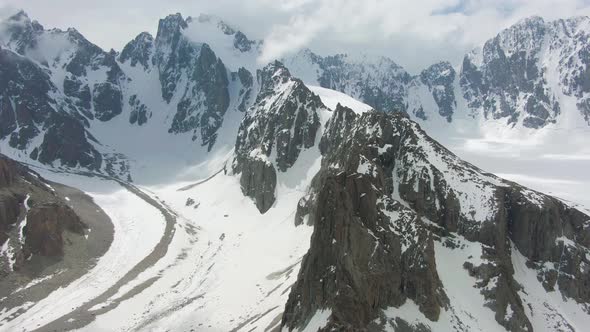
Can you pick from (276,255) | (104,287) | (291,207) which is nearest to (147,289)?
(104,287)

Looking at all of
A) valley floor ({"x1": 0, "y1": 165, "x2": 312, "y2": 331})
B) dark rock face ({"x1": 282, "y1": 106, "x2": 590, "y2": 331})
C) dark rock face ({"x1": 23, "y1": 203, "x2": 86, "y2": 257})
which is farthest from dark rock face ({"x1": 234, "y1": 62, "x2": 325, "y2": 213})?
dark rock face ({"x1": 282, "y1": 106, "x2": 590, "y2": 331})

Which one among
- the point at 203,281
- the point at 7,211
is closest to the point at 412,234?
the point at 203,281

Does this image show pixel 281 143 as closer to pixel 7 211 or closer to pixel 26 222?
pixel 26 222

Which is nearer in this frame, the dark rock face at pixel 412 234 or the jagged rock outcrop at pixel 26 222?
the dark rock face at pixel 412 234

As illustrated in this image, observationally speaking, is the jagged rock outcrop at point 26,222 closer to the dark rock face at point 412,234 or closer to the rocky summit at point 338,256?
the rocky summit at point 338,256

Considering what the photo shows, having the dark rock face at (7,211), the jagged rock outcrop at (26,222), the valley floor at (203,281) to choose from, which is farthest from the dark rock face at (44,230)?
the valley floor at (203,281)
